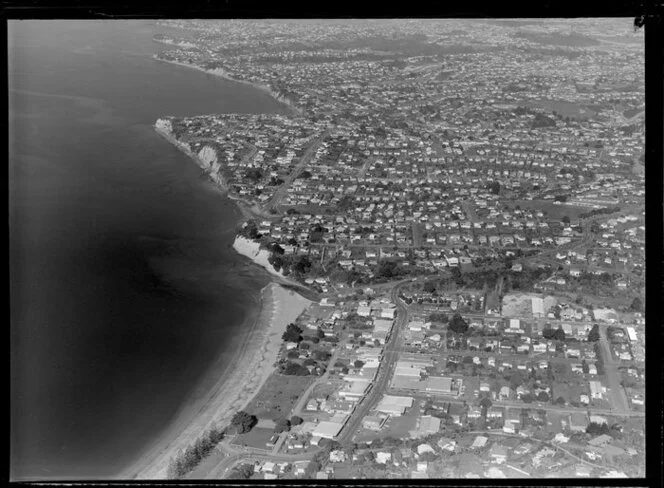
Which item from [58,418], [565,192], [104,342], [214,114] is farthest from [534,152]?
[58,418]

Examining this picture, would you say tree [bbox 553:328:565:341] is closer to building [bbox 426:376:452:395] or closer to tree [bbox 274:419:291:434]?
building [bbox 426:376:452:395]

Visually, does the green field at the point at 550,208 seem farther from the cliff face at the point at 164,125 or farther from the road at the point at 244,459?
the cliff face at the point at 164,125

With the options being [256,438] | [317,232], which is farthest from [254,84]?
[256,438]

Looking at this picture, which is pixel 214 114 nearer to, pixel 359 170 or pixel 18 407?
pixel 359 170

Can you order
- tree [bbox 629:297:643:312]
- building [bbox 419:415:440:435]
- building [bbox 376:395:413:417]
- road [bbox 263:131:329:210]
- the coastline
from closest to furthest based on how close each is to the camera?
tree [bbox 629:297:643:312] < building [bbox 419:415:440:435] < building [bbox 376:395:413:417] < the coastline < road [bbox 263:131:329:210]

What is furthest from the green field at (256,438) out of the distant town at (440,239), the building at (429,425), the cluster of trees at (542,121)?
the cluster of trees at (542,121)

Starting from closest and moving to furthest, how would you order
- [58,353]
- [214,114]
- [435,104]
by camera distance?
[58,353]
[435,104]
[214,114]

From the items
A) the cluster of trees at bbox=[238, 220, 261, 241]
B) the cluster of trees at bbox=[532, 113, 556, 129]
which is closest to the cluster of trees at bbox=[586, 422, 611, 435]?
the cluster of trees at bbox=[532, 113, 556, 129]
